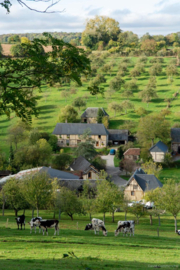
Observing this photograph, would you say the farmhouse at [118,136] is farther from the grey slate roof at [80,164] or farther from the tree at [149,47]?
the tree at [149,47]

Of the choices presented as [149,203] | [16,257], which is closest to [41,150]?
[149,203]

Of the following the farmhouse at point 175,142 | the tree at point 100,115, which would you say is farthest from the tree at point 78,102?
the farmhouse at point 175,142

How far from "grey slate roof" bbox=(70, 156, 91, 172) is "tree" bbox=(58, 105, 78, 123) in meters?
25.4

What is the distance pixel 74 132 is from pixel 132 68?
55.9 meters

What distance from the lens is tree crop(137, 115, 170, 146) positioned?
255 feet

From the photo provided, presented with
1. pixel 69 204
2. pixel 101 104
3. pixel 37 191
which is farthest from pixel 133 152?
pixel 37 191

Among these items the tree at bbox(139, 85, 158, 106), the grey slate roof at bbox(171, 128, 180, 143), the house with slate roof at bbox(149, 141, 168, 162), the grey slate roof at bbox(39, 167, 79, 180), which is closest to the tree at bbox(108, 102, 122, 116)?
the tree at bbox(139, 85, 158, 106)

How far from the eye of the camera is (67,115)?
92.6m

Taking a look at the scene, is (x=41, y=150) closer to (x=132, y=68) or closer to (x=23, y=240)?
(x=23, y=240)

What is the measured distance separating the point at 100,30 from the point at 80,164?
13766 cm

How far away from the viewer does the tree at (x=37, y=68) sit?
9.95 metres

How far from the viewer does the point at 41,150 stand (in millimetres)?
66125

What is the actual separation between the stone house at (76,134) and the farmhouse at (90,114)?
272 inches

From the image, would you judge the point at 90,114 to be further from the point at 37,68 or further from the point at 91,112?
the point at 37,68
